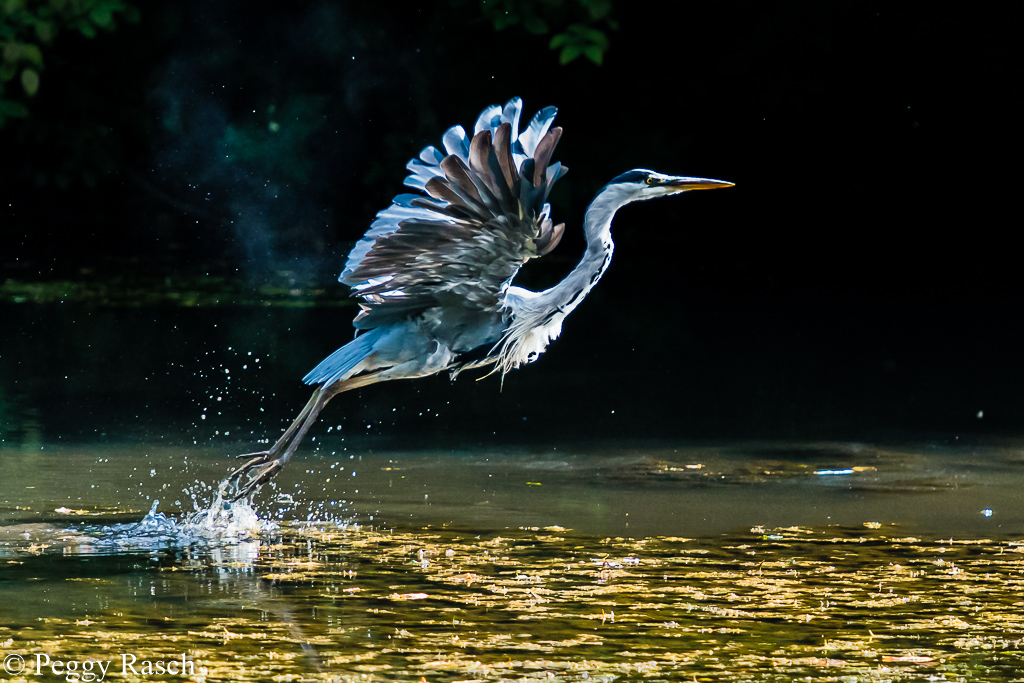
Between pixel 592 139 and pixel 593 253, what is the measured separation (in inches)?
539

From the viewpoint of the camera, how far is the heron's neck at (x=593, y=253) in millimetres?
6695

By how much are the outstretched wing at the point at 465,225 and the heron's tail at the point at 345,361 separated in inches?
2.8

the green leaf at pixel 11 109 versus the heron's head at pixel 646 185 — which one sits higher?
the green leaf at pixel 11 109

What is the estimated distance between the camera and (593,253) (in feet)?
22.1

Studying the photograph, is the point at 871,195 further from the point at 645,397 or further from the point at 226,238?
the point at 645,397

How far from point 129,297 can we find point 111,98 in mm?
6071

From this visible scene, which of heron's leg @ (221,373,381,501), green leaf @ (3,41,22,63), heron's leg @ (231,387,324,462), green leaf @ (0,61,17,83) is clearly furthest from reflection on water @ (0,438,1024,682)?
green leaf @ (0,61,17,83)

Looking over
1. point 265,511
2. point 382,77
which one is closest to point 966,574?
point 265,511

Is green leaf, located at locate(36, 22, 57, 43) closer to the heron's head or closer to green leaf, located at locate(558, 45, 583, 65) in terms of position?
green leaf, located at locate(558, 45, 583, 65)

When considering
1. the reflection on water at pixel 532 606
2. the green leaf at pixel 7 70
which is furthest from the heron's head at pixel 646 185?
the green leaf at pixel 7 70

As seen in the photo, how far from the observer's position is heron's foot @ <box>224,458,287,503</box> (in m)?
6.64

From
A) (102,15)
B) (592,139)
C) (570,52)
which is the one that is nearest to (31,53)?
(102,15)

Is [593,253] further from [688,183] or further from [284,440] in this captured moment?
[284,440]

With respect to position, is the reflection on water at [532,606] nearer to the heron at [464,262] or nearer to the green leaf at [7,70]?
the heron at [464,262]
